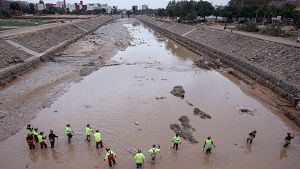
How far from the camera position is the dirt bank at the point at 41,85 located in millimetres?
18766

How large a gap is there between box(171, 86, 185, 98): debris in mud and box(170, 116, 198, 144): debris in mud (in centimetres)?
520

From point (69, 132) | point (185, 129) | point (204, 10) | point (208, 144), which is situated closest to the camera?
point (208, 144)

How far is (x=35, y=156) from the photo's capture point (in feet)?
45.9

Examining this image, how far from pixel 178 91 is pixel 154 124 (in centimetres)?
717

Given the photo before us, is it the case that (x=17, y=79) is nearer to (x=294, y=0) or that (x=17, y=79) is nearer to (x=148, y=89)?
(x=148, y=89)

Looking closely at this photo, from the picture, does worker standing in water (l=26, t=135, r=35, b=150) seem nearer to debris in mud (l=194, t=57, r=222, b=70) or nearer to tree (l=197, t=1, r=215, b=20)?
debris in mud (l=194, t=57, r=222, b=70)

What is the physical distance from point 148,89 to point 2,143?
14.3m

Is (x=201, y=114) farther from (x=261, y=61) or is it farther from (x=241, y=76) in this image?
(x=261, y=61)

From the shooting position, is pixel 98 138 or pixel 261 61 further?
pixel 261 61

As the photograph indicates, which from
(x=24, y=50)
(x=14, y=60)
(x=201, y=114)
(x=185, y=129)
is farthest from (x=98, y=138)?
(x=24, y=50)

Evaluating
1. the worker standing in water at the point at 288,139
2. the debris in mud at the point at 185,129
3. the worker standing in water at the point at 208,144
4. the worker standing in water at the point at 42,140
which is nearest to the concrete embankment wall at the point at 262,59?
Answer: the worker standing in water at the point at 288,139

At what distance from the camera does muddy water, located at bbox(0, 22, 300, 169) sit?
1389 centimetres

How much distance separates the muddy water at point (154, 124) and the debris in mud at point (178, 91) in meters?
0.53

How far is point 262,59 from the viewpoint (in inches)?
1262
